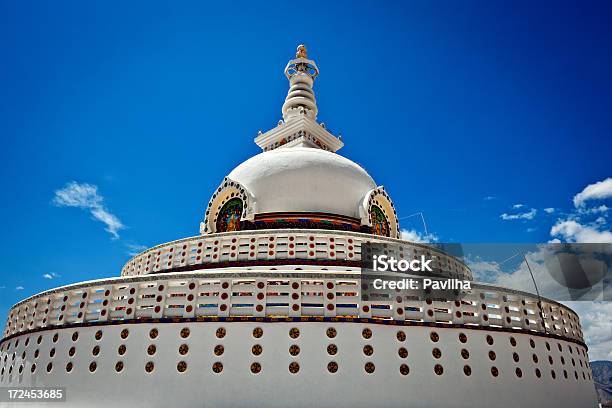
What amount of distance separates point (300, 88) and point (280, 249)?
1383 centimetres

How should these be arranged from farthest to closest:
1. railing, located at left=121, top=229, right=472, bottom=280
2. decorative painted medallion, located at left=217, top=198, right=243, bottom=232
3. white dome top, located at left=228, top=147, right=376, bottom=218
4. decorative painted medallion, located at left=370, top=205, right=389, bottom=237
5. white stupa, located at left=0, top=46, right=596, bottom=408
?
1. decorative painted medallion, located at left=370, top=205, right=389, bottom=237
2. decorative painted medallion, located at left=217, top=198, right=243, bottom=232
3. white dome top, located at left=228, top=147, right=376, bottom=218
4. railing, located at left=121, top=229, right=472, bottom=280
5. white stupa, located at left=0, top=46, right=596, bottom=408

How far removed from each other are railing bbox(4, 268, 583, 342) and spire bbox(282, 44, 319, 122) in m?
14.2

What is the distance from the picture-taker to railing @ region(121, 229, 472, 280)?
12.5 meters

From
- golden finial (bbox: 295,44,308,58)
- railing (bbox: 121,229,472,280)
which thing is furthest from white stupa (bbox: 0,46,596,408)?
golden finial (bbox: 295,44,308,58)

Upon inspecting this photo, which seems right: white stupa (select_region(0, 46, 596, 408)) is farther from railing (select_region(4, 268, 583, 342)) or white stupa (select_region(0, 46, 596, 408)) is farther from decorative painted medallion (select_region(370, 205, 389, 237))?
decorative painted medallion (select_region(370, 205, 389, 237))

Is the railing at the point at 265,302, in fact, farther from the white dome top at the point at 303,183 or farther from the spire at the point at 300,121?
the spire at the point at 300,121

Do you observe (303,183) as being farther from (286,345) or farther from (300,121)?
(286,345)

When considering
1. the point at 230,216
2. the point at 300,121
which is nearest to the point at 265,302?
the point at 230,216

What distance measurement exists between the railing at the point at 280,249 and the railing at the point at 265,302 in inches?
107

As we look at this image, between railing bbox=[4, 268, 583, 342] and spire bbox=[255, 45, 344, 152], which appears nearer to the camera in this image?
railing bbox=[4, 268, 583, 342]

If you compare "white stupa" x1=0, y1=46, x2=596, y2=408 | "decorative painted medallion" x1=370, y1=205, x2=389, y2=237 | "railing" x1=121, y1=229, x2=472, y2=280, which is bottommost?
"white stupa" x1=0, y1=46, x2=596, y2=408

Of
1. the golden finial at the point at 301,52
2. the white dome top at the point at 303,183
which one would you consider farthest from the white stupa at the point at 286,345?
the golden finial at the point at 301,52

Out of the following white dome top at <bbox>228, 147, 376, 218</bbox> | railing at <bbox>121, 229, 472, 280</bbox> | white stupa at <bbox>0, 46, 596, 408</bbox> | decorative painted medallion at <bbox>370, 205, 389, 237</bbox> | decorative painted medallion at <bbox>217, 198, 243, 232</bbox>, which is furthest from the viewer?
decorative painted medallion at <bbox>370, 205, 389, 237</bbox>

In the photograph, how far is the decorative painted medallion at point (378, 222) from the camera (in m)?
15.9
